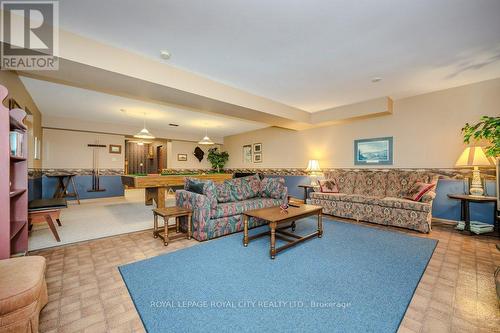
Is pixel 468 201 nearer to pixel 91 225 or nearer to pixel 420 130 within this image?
pixel 420 130

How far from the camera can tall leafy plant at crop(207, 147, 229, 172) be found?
9742 mm

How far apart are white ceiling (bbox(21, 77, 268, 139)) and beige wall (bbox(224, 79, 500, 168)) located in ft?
9.07

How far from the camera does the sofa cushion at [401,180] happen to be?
167 inches

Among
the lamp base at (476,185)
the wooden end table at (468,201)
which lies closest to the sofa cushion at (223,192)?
the wooden end table at (468,201)

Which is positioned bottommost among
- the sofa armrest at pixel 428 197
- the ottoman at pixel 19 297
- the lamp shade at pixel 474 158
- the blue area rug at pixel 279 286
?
the blue area rug at pixel 279 286

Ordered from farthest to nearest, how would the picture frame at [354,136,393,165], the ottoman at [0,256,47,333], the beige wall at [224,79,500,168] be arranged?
Answer: the picture frame at [354,136,393,165] → the beige wall at [224,79,500,168] → the ottoman at [0,256,47,333]

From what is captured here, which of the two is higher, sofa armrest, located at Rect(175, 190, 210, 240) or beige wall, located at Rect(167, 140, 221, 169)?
beige wall, located at Rect(167, 140, 221, 169)

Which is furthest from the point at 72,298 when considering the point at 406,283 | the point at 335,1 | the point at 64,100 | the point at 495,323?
the point at 64,100

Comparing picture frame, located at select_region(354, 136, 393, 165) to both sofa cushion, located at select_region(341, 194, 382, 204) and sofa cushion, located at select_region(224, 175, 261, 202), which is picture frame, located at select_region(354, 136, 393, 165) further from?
sofa cushion, located at select_region(224, 175, 261, 202)

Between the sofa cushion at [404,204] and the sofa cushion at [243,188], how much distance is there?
2425mm

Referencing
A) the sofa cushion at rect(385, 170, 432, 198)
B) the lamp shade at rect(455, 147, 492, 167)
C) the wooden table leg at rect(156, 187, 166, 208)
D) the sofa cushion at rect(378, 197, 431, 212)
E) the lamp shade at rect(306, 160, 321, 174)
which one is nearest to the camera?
the lamp shade at rect(455, 147, 492, 167)

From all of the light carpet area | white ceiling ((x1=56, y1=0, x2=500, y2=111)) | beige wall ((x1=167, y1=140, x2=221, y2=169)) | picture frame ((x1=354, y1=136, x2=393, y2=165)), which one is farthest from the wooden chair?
picture frame ((x1=354, y1=136, x2=393, y2=165))

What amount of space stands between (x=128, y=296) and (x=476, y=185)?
5.44 meters

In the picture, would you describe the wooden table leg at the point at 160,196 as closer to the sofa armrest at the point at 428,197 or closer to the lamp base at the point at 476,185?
the sofa armrest at the point at 428,197
